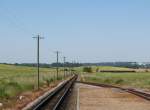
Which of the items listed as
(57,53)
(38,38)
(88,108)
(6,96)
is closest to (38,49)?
(38,38)

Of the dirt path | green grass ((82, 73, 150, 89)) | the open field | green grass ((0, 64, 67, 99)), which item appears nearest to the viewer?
the dirt path

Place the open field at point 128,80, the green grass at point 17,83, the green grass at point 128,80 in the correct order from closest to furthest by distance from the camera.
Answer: the green grass at point 17,83, the open field at point 128,80, the green grass at point 128,80

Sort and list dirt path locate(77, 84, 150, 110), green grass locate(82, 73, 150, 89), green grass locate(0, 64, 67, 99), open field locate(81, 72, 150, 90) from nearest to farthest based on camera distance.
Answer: dirt path locate(77, 84, 150, 110)
green grass locate(0, 64, 67, 99)
open field locate(81, 72, 150, 90)
green grass locate(82, 73, 150, 89)

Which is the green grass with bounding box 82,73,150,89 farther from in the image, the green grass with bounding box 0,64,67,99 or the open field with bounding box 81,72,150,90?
the green grass with bounding box 0,64,67,99

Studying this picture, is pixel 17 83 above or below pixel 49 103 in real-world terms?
above

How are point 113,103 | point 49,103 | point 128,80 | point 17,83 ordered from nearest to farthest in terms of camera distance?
1. point 113,103
2. point 49,103
3. point 17,83
4. point 128,80

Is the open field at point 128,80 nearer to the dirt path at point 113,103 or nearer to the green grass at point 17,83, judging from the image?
the green grass at point 17,83

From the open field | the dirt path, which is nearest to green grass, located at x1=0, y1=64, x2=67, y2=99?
the dirt path

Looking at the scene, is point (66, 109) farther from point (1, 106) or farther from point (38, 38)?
point (38, 38)

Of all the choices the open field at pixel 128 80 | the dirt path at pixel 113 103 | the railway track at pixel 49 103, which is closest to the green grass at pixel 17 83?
the railway track at pixel 49 103

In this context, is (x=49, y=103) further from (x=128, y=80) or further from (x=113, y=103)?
(x=128, y=80)

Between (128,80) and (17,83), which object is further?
(128,80)

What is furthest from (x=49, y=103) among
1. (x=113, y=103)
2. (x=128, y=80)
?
(x=128, y=80)

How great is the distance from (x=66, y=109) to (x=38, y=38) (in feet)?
94.8
